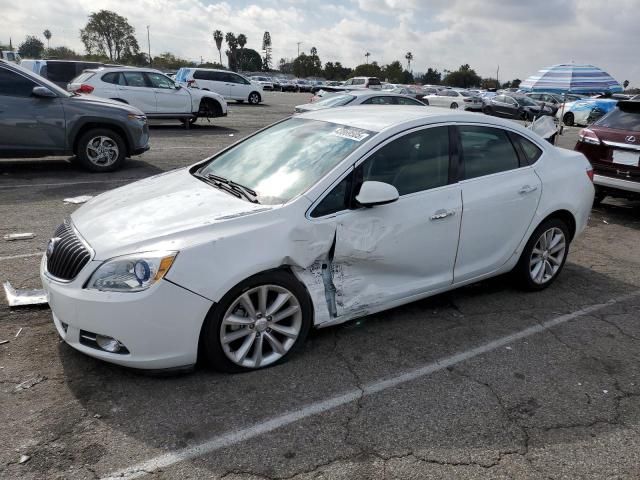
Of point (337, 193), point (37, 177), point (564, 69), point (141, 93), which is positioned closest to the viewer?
point (337, 193)

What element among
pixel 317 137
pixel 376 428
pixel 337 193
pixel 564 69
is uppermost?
pixel 564 69

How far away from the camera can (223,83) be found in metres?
26.6

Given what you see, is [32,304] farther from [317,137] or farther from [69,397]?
[317,137]

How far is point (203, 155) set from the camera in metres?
11.4

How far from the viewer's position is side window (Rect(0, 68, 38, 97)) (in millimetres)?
8227

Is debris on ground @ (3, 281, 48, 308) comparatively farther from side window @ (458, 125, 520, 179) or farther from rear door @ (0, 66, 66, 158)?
rear door @ (0, 66, 66, 158)

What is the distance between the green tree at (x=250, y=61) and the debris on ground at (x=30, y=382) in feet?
434

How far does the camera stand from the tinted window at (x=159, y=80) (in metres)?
15.4

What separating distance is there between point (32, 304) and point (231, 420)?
2136 mm

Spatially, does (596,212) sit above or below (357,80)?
below

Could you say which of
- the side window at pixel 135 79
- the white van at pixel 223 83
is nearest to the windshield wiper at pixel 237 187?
the side window at pixel 135 79

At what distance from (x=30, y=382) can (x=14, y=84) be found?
265 inches

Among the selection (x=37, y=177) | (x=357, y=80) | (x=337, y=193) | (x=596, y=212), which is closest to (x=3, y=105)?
(x=37, y=177)

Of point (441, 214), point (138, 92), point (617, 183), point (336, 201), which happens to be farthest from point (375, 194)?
point (138, 92)
